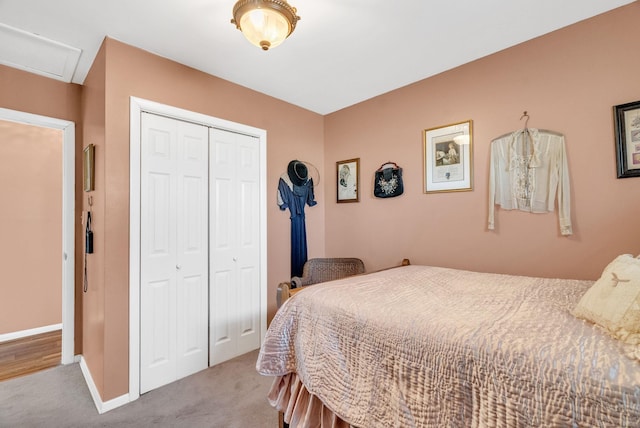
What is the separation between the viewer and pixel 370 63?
8.11 feet

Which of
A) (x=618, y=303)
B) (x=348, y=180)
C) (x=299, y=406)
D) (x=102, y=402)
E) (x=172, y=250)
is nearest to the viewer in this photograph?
(x=618, y=303)

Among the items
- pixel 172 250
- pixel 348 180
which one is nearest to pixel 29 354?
pixel 172 250

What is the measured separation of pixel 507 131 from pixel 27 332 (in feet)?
17.2

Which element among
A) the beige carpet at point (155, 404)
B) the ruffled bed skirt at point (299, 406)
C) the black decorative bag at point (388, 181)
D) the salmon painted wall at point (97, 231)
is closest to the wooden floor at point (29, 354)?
the beige carpet at point (155, 404)

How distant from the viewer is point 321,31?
6.63 feet

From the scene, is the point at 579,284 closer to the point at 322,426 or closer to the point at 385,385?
the point at 385,385

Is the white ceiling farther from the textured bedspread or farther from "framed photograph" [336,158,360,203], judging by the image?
the textured bedspread

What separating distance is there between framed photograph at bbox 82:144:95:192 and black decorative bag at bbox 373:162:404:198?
2511mm

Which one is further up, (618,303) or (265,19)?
(265,19)

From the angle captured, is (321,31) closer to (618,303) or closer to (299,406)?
(618,303)

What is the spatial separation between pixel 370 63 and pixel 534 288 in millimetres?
2063

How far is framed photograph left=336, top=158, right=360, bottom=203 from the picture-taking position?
3.30 metres

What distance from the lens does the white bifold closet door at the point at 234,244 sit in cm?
256

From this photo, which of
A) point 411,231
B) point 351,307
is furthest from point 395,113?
point 351,307
